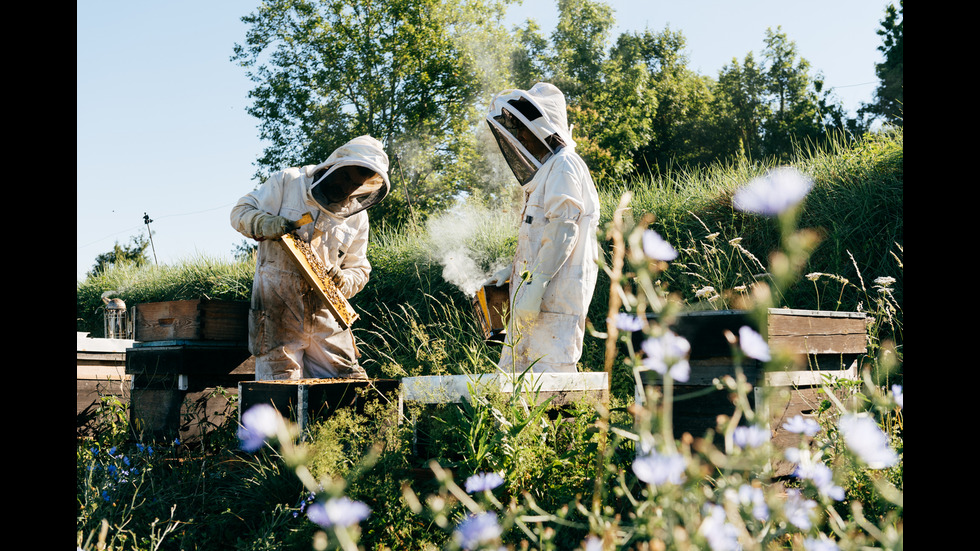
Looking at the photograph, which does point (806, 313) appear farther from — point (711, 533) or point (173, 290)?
point (173, 290)

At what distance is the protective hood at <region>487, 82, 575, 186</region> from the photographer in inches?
158

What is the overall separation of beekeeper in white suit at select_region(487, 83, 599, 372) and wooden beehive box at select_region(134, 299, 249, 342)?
1.84m

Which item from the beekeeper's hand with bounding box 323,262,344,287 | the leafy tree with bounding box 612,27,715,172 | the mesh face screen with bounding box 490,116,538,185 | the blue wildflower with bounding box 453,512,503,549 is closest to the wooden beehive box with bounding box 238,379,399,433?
the beekeeper's hand with bounding box 323,262,344,287

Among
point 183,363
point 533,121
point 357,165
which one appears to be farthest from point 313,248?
point 533,121

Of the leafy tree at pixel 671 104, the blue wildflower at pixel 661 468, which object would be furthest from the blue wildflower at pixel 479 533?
the leafy tree at pixel 671 104

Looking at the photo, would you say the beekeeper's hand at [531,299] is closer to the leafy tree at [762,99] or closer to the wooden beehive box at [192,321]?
the wooden beehive box at [192,321]

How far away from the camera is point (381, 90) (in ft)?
62.5

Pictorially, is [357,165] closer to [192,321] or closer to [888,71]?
[192,321]

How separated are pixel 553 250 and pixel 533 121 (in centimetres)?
81

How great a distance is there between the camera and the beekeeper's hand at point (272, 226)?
14.4 ft

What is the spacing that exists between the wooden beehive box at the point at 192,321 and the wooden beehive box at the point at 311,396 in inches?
47.7

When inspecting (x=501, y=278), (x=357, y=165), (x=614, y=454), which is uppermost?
(x=357, y=165)
